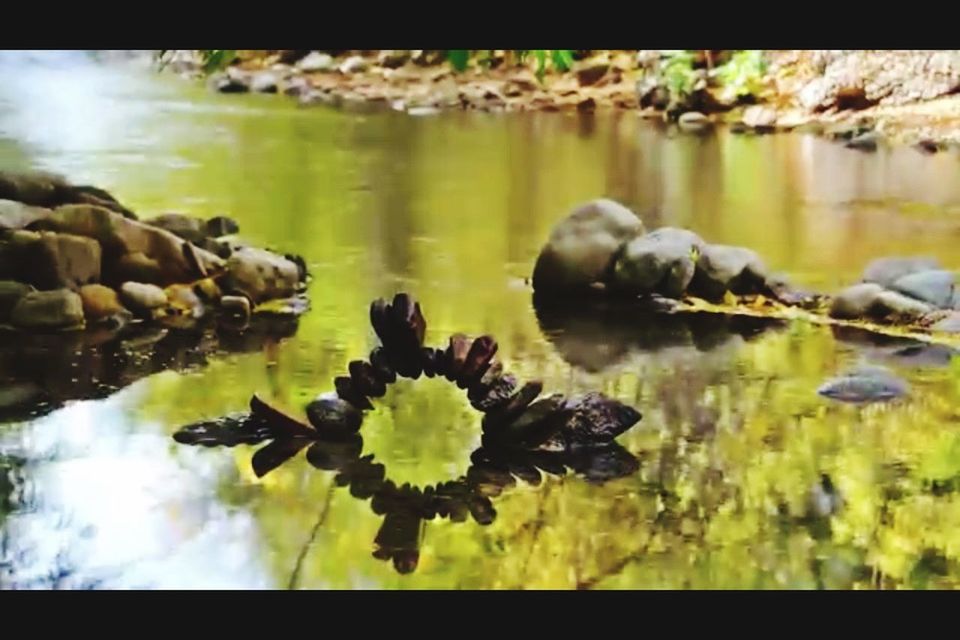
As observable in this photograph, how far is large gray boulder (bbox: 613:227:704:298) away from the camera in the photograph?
261 cm

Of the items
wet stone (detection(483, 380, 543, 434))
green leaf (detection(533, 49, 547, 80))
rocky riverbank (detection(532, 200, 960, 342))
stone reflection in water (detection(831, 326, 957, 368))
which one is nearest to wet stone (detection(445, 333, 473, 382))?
wet stone (detection(483, 380, 543, 434))

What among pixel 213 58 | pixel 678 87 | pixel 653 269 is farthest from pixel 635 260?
pixel 213 58

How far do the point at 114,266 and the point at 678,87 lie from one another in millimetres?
1324

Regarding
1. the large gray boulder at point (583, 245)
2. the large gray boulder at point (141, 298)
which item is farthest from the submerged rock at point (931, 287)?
the large gray boulder at point (141, 298)

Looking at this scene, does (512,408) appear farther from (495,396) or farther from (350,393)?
(350,393)

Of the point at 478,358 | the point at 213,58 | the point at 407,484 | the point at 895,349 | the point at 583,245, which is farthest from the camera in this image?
the point at 583,245

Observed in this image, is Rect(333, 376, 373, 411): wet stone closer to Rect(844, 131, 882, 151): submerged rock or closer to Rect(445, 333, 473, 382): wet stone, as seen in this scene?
Rect(445, 333, 473, 382): wet stone

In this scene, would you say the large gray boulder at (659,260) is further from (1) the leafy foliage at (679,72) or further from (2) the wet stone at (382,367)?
(2) the wet stone at (382,367)

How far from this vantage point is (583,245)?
8.56ft

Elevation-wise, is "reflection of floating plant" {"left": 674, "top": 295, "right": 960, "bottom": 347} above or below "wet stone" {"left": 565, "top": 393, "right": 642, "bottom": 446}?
above

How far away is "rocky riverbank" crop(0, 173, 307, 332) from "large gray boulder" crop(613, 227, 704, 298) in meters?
0.72
